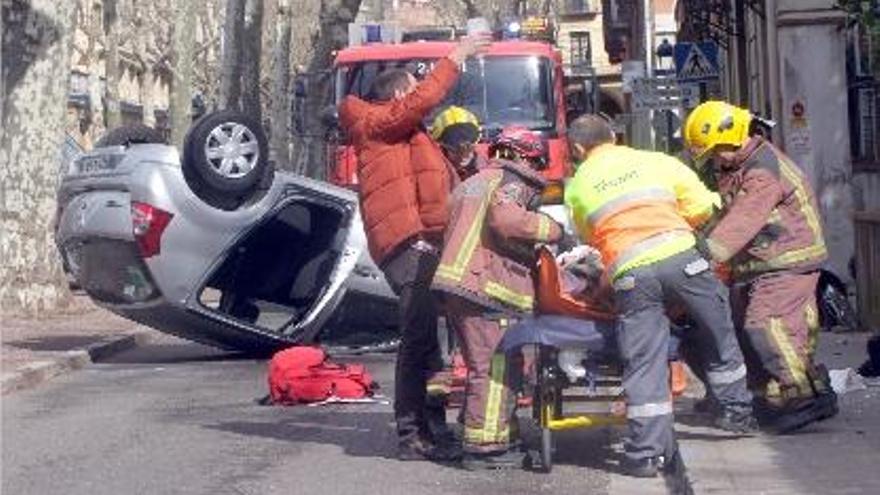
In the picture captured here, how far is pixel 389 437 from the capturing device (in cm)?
1346

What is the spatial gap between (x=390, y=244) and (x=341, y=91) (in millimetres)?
12459

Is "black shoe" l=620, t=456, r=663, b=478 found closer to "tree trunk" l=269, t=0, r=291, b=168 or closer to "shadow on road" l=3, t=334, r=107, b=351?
"shadow on road" l=3, t=334, r=107, b=351

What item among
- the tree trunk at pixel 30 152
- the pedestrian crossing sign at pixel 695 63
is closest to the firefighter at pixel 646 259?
the tree trunk at pixel 30 152

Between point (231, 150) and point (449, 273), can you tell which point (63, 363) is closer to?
point (231, 150)

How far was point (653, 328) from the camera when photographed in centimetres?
1128

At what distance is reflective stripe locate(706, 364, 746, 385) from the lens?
12.0 metres

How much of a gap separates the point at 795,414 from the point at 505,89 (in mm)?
12124

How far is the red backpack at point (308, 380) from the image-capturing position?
15.1 meters

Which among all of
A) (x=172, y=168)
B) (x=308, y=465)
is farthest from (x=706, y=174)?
(x=172, y=168)

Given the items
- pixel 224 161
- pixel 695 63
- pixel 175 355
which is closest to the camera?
pixel 224 161

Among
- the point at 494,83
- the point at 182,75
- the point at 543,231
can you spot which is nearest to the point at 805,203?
the point at 543,231

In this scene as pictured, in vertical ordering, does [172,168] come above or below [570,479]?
above

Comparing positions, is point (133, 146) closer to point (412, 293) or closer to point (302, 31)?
point (412, 293)

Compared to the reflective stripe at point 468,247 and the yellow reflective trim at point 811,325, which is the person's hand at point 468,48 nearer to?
the reflective stripe at point 468,247
